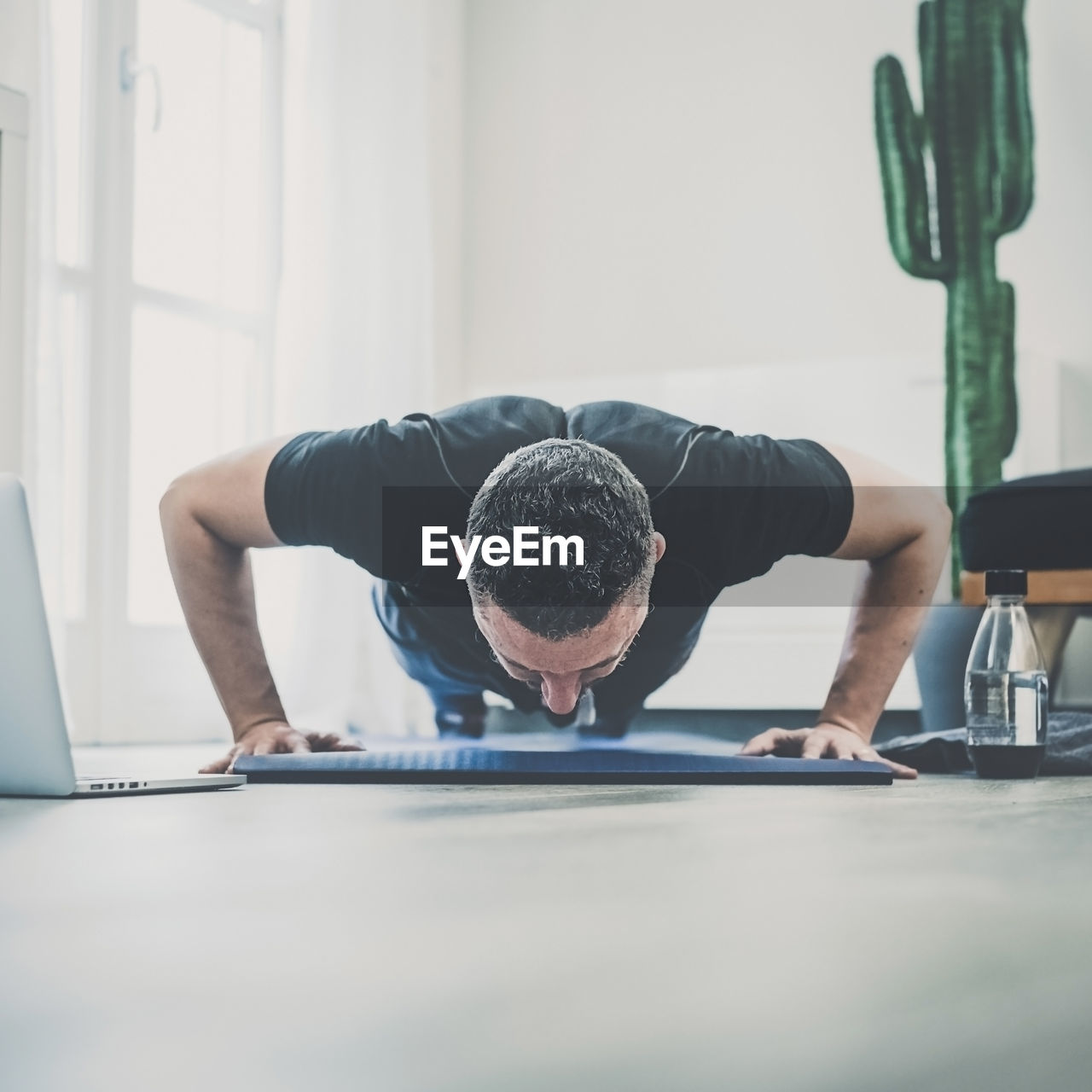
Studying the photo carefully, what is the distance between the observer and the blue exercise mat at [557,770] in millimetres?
1307

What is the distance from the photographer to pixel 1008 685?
1.37m

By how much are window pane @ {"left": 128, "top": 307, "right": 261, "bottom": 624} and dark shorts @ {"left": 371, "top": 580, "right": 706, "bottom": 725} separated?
1.14 m

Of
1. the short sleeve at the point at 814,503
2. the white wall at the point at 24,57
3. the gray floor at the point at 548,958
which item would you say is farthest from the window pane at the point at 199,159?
the gray floor at the point at 548,958

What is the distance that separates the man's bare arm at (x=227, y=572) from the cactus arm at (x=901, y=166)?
5.67ft

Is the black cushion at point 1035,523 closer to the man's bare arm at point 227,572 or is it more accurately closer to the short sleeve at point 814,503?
the short sleeve at point 814,503

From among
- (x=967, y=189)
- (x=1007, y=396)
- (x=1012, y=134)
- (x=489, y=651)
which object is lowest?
(x=489, y=651)

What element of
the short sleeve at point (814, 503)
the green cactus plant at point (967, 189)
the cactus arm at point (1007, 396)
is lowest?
the short sleeve at point (814, 503)

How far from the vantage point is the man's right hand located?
154 centimetres

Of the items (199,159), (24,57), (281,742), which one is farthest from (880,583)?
(199,159)

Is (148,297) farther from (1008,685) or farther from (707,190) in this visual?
(1008,685)

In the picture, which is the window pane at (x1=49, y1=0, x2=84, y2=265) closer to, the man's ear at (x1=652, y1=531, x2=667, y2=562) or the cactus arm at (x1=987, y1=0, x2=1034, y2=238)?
the man's ear at (x1=652, y1=531, x2=667, y2=562)

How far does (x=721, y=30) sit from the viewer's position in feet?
11.7

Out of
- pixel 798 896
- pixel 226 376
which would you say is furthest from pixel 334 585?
pixel 798 896

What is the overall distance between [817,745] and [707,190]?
8.11 feet
